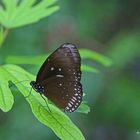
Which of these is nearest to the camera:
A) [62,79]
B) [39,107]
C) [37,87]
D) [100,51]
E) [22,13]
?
[39,107]

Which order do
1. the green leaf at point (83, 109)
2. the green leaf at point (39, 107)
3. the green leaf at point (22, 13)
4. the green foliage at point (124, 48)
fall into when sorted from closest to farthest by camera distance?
the green leaf at point (39, 107)
the green leaf at point (83, 109)
the green leaf at point (22, 13)
the green foliage at point (124, 48)

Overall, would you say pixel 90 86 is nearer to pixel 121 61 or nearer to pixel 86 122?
pixel 86 122

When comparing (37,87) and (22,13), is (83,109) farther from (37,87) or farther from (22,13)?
(22,13)

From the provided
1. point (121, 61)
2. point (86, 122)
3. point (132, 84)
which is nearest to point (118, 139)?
point (86, 122)

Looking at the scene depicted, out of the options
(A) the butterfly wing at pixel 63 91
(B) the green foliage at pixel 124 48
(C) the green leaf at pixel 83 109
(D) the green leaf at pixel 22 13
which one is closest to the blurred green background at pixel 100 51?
(B) the green foliage at pixel 124 48

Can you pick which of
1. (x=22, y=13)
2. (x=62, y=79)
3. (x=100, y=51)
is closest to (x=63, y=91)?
(x=62, y=79)

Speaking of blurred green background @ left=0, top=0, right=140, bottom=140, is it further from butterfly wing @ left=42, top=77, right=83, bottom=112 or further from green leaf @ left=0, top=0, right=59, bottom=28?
butterfly wing @ left=42, top=77, right=83, bottom=112

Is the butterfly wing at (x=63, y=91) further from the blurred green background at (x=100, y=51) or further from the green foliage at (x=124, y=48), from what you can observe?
the green foliage at (x=124, y=48)
